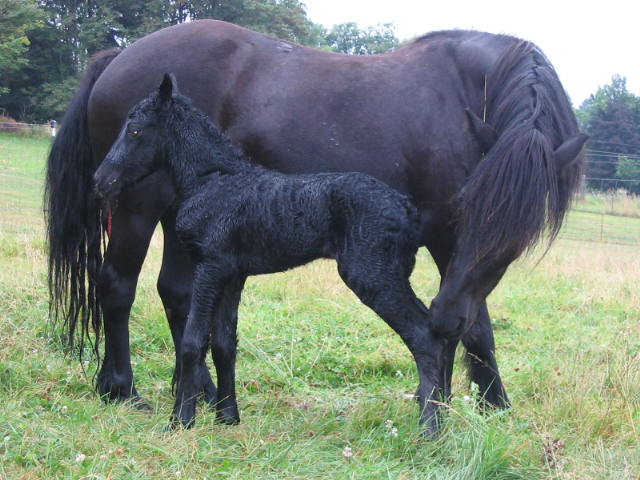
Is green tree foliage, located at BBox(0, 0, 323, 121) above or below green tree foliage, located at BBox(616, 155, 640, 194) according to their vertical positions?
above

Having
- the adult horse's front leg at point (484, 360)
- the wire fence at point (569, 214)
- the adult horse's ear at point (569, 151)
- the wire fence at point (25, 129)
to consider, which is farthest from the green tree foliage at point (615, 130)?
the adult horse's ear at point (569, 151)

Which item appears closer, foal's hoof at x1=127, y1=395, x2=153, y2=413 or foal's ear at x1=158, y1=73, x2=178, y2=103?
foal's ear at x1=158, y1=73, x2=178, y2=103

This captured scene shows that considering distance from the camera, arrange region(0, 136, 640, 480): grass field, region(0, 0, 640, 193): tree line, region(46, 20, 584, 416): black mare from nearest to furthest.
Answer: region(0, 136, 640, 480): grass field
region(46, 20, 584, 416): black mare
region(0, 0, 640, 193): tree line

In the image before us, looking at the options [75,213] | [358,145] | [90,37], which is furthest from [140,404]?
[90,37]

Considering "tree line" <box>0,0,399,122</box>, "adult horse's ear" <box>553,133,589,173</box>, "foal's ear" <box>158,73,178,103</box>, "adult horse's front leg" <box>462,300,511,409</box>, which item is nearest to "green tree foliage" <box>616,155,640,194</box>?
"tree line" <box>0,0,399,122</box>

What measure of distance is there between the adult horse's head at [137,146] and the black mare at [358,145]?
30 centimetres

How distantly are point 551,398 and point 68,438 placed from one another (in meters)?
2.51

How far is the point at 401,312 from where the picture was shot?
328 cm

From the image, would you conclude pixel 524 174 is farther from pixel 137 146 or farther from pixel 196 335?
pixel 137 146

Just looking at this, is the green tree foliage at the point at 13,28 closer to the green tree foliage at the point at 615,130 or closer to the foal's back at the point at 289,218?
the foal's back at the point at 289,218

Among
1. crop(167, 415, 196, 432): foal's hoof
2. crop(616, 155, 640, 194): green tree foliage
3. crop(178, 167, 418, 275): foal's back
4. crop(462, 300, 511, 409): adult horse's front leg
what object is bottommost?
crop(616, 155, 640, 194): green tree foliage

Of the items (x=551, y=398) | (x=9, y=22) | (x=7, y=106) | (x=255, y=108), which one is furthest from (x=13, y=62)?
(x=551, y=398)

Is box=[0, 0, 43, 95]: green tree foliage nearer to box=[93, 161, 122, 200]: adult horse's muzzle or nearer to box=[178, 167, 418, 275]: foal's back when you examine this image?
box=[93, 161, 122, 200]: adult horse's muzzle

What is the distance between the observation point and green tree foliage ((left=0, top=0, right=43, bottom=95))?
74.4ft
